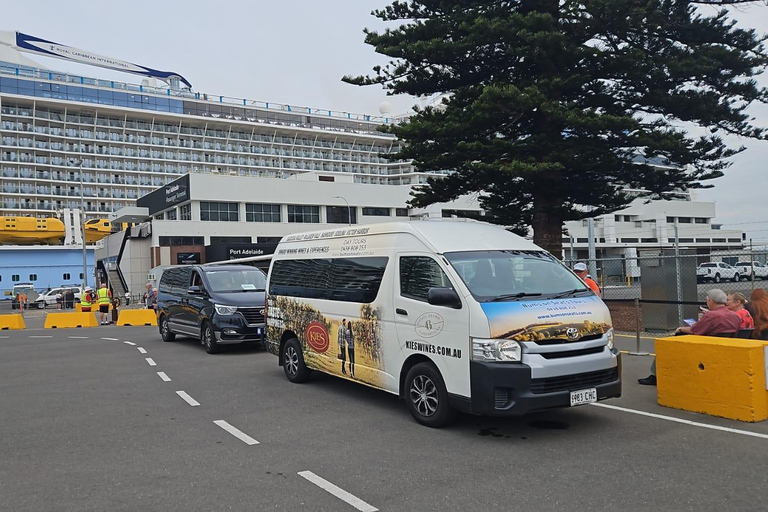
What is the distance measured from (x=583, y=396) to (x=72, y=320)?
78.3ft

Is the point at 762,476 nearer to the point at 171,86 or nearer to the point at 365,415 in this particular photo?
the point at 365,415

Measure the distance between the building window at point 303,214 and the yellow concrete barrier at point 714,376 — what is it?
171 feet

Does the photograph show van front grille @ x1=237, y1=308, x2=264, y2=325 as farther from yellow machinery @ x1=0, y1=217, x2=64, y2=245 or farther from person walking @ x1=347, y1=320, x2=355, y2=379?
yellow machinery @ x1=0, y1=217, x2=64, y2=245

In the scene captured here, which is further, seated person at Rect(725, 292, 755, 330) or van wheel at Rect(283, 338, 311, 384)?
van wheel at Rect(283, 338, 311, 384)

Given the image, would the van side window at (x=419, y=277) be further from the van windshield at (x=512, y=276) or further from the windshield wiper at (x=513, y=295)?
the windshield wiper at (x=513, y=295)

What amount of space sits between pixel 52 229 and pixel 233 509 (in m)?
35.7

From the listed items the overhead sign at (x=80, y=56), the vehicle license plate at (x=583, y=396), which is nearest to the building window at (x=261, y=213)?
the vehicle license plate at (x=583, y=396)

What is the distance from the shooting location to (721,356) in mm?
6504

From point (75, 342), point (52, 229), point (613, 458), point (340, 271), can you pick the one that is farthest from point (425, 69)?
point (52, 229)

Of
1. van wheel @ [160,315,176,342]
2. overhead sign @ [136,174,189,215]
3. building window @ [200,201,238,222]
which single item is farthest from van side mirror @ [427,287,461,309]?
building window @ [200,201,238,222]

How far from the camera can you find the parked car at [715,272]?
32719 millimetres

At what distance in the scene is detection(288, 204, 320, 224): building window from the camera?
189 feet

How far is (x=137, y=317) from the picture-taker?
24578 millimetres

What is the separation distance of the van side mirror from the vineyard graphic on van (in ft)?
4.09
